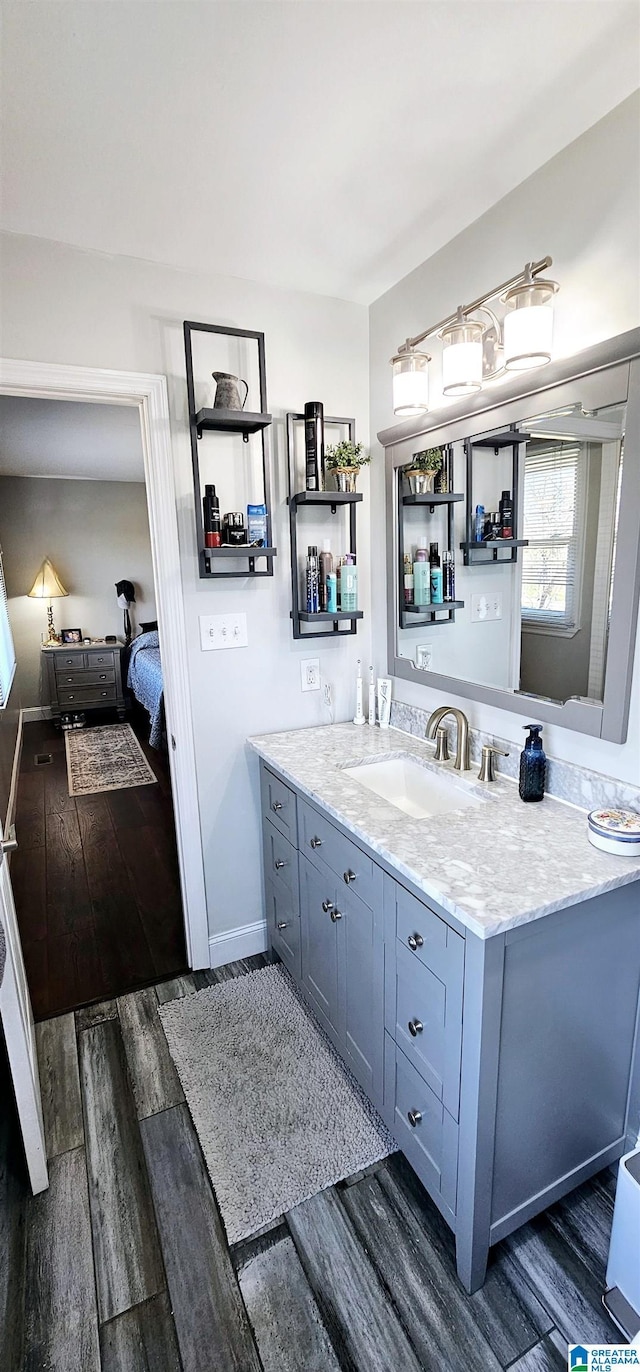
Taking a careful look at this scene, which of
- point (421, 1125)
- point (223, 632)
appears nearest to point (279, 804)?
point (223, 632)

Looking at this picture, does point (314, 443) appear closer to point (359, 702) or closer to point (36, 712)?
point (359, 702)

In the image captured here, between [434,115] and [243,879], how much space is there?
7.82 feet

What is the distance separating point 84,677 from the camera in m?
6.13

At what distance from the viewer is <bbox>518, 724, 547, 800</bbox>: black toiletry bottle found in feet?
5.29

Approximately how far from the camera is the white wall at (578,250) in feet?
4.37

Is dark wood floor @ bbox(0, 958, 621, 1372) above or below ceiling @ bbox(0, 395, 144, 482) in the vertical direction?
below

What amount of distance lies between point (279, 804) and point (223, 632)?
25.6 inches

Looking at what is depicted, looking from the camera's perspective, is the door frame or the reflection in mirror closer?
the reflection in mirror

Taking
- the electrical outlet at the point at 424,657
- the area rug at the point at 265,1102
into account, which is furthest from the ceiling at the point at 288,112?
the area rug at the point at 265,1102

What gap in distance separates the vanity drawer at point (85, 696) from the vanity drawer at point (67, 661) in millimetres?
195

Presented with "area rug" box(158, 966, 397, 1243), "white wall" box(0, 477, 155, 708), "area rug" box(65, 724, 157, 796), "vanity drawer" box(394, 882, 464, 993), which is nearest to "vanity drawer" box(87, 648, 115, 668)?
"white wall" box(0, 477, 155, 708)

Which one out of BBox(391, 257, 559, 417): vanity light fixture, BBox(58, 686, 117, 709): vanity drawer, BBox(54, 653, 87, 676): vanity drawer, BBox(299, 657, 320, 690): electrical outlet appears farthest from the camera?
BBox(58, 686, 117, 709): vanity drawer

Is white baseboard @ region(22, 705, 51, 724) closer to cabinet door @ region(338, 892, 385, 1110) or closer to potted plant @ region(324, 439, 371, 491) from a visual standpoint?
potted plant @ region(324, 439, 371, 491)

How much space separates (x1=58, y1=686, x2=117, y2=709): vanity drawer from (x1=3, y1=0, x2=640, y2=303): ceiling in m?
4.88
